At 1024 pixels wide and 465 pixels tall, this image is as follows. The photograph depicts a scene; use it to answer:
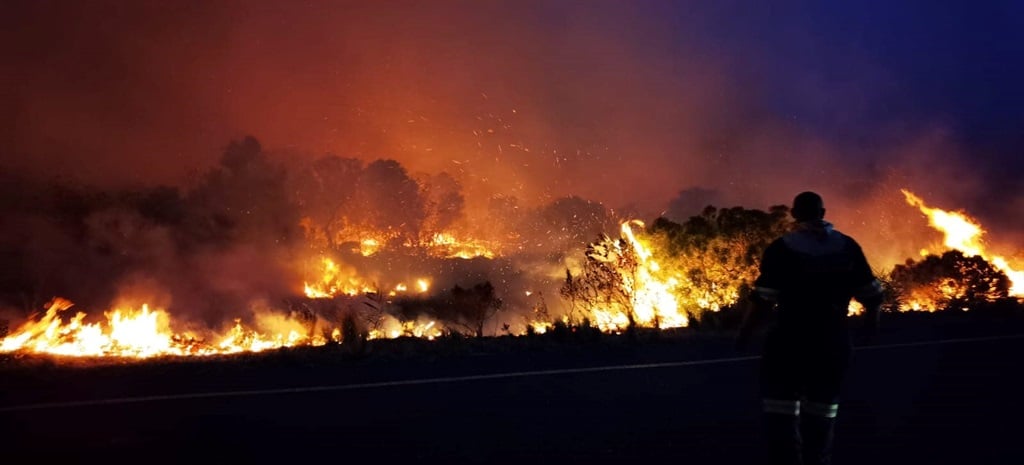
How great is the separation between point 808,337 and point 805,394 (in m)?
0.32

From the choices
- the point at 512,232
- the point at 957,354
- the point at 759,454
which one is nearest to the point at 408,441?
the point at 759,454

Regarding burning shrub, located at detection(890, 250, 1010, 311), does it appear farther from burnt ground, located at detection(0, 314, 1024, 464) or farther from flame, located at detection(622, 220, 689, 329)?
burnt ground, located at detection(0, 314, 1024, 464)

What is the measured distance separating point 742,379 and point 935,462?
2640 millimetres

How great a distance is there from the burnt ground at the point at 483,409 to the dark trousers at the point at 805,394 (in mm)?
1034

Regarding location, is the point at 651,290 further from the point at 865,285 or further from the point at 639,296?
the point at 865,285

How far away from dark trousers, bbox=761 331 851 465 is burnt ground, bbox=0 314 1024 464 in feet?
3.39

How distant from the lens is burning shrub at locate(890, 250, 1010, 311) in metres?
16.5

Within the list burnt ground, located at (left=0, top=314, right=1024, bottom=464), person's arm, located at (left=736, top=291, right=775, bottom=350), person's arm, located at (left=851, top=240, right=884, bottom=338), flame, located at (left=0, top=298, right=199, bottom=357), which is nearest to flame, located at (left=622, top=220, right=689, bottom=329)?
burnt ground, located at (left=0, top=314, right=1024, bottom=464)

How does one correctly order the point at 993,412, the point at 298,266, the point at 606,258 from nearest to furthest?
1. the point at 993,412
2. the point at 606,258
3. the point at 298,266

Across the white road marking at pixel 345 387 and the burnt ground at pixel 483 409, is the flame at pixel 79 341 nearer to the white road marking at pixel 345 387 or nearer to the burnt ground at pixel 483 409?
the burnt ground at pixel 483 409

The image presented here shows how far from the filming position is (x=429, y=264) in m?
44.7

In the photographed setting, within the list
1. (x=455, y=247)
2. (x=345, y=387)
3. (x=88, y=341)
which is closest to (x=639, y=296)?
(x=345, y=387)

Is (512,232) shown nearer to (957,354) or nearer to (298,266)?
(298,266)

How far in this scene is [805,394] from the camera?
12.3ft
